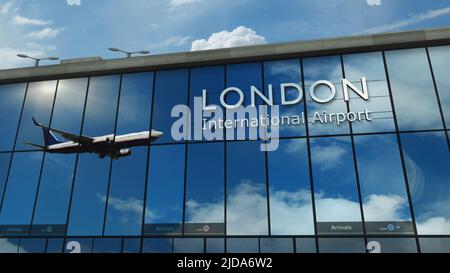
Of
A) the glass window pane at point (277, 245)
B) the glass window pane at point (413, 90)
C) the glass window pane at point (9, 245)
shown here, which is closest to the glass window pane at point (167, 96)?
the glass window pane at point (277, 245)

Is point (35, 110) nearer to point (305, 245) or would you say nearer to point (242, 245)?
point (242, 245)

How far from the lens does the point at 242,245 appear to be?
1730 centimetres

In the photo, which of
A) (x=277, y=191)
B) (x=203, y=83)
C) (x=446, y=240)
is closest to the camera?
(x=446, y=240)

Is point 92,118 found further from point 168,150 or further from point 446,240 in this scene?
point 446,240

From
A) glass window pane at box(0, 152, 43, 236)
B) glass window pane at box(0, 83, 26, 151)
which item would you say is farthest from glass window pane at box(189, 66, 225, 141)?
glass window pane at box(0, 83, 26, 151)

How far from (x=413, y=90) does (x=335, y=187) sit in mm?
6240

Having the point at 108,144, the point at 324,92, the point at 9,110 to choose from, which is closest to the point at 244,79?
the point at 324,92

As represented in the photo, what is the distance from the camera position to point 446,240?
52.5 ft

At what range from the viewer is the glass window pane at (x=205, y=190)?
17.9 m

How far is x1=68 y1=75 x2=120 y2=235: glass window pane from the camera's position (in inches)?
740

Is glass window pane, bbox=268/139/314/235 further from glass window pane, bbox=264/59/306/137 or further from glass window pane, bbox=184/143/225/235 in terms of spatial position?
glass window pane, bbox=184/143/225/235

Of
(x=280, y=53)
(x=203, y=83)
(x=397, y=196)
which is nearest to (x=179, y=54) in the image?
(x=203, y=83)

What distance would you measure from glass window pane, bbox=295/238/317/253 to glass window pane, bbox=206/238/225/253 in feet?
10.8
